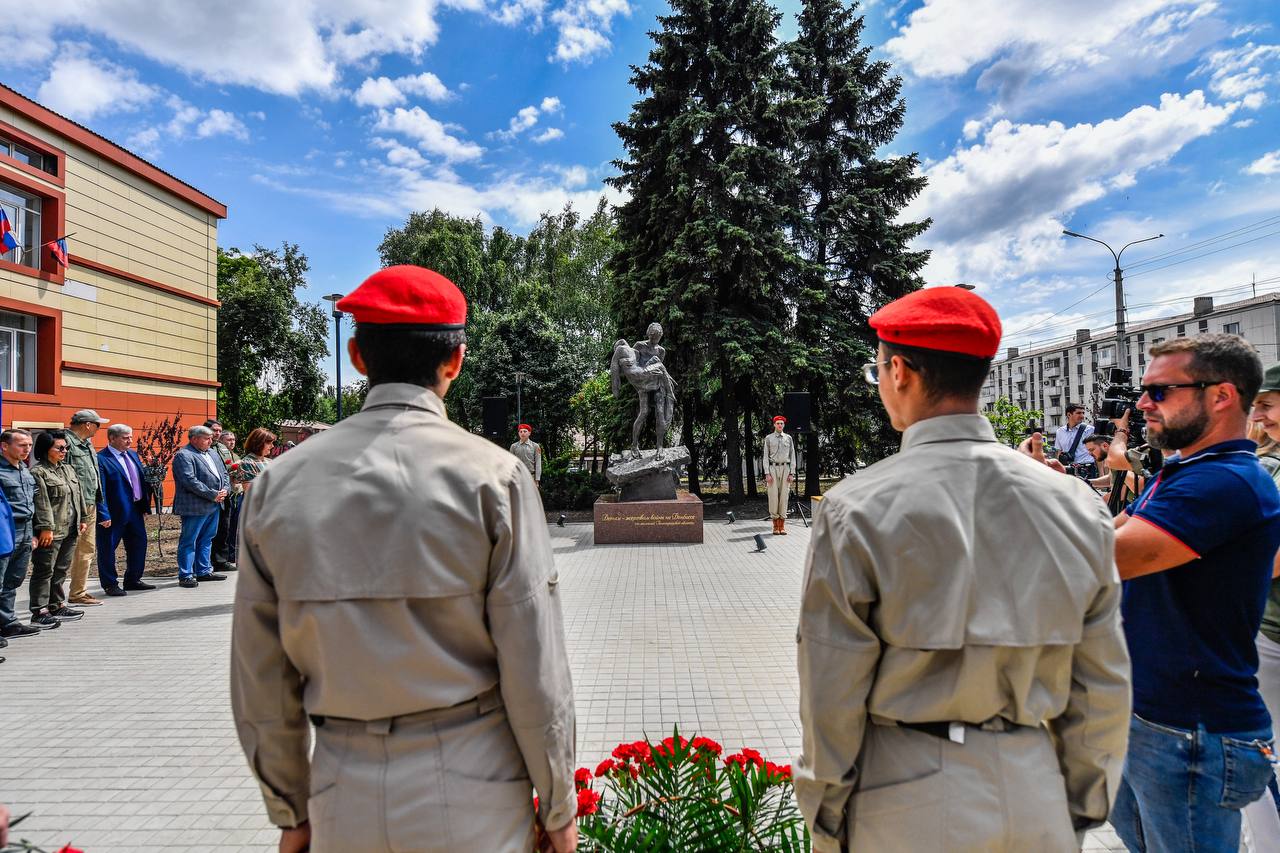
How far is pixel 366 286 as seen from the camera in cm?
158

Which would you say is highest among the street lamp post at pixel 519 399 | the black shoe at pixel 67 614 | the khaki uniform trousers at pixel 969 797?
the street lamp post at pixel 519 399

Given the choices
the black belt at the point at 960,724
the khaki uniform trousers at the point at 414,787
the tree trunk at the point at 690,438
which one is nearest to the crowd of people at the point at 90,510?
the khaki uniform trousers at the point at 414,787

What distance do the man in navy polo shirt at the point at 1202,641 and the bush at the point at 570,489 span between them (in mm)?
18138

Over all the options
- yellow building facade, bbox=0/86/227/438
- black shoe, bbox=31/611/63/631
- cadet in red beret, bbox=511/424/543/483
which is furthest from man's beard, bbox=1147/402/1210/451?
yellow building facade, bbox=0/86/227/438

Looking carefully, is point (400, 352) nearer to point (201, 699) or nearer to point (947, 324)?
point (947, 324)

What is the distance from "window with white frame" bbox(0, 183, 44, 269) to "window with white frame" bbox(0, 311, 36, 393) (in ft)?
4.32

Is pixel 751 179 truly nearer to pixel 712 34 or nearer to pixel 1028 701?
pixel 712 34

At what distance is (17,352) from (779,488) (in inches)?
703

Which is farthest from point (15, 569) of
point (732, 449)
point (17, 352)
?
point (732, 449)

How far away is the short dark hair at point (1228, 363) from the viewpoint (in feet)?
6.35

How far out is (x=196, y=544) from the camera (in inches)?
356

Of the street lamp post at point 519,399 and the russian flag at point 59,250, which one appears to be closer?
the russian flag at point 59,250

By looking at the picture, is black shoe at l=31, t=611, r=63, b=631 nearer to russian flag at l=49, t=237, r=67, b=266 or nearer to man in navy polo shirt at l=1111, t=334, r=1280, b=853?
man in navy polo shirt at l=1111, t=334, r=1280, b=853

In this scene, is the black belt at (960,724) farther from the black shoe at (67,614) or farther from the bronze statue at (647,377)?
the bronze statue at (647,377)
